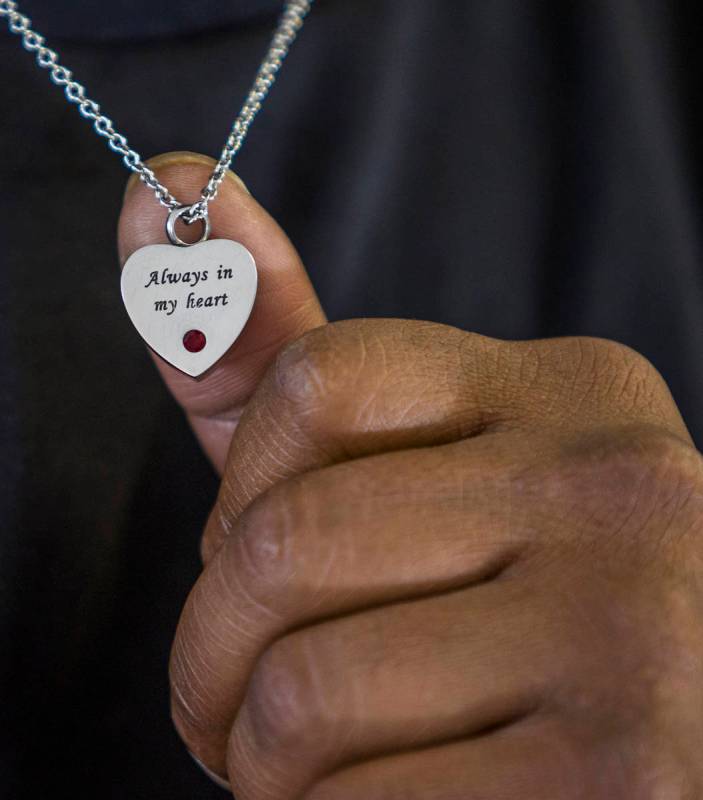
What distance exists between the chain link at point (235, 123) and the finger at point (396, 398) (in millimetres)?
233

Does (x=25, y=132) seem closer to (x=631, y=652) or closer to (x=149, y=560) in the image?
(x=149, y=560)

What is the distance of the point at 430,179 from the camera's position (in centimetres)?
123

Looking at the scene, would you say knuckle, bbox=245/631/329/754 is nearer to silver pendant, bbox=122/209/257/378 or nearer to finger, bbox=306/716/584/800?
finger, bbox=306/716/584/800

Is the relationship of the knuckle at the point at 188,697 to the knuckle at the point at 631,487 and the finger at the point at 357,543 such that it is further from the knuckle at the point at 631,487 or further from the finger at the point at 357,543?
the knuckle at the point at 631,487

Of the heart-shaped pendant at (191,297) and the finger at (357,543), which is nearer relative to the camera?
the finger at (357,543)

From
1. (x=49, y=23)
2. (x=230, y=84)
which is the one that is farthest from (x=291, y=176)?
(x=49, y=23)

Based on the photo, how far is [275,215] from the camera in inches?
47.5

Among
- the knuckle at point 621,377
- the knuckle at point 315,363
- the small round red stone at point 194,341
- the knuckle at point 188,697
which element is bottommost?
the knuckle at point 188,697

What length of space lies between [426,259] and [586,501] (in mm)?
628

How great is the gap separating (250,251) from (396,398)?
0.82 feet

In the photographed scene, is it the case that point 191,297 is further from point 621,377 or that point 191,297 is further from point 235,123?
point 621,377

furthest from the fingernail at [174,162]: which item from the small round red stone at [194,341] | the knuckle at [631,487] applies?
the knuckle at [631,487]

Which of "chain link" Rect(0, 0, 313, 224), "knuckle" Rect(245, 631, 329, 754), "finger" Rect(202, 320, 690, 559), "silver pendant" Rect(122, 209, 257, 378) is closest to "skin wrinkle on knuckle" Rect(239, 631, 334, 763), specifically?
"knuckle" Rect(245, 631, 329, 754)

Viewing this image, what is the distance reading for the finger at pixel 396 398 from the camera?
27.2 inches
